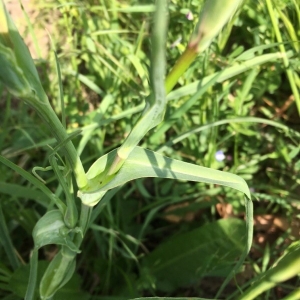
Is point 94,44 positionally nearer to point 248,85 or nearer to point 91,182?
point 248,85

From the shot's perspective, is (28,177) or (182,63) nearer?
(182,63)

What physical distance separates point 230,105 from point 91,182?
568 mm

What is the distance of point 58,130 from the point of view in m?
0.46

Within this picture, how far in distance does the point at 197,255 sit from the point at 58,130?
1.87ft

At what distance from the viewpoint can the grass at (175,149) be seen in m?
0.91

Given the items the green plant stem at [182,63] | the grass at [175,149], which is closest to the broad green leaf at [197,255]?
the grass at [175,149]

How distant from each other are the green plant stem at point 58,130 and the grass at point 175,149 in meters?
0.35

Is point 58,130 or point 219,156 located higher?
point 58,130

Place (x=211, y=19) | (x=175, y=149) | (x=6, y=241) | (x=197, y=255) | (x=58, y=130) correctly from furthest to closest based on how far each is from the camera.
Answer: (x=175, y=149) → (x=197, y=255) → (x=6, y=241) → (x=58, y=130) → (x=211, y=19)

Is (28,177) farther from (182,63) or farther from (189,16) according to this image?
(189,16)

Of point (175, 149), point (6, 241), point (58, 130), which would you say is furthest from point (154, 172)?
point (175, 149)

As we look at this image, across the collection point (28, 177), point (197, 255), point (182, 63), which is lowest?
point (197, 255)

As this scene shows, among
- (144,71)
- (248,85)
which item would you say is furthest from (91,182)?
(248,85)

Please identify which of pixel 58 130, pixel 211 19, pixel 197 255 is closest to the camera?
pixel 211 19
